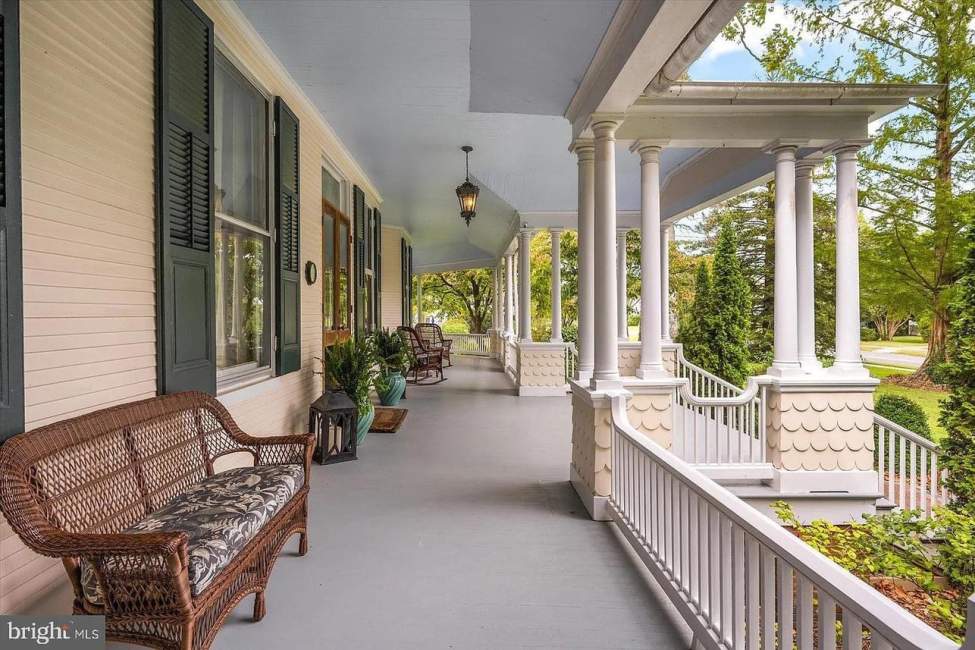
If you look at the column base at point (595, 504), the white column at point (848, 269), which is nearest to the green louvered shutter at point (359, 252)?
the column base at point (595, 504)

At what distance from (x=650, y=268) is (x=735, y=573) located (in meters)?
2.98

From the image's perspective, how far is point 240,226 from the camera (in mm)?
3506

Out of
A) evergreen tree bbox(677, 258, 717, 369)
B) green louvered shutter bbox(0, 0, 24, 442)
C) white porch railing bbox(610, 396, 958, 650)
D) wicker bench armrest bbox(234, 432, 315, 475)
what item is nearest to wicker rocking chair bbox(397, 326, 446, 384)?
evergreen tree bbox(677, 258, 717, 369)

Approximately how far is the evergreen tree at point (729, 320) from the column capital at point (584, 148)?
6649 mm

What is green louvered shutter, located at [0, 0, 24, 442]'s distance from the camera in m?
1.61

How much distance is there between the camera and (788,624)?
1387 mm

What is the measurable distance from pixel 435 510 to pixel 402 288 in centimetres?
844

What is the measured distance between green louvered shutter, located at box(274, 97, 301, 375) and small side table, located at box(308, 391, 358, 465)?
1.38ft

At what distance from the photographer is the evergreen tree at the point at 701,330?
31.1ft

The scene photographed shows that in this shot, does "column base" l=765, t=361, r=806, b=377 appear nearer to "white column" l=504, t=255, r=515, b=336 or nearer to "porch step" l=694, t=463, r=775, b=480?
"porch step" l=694, t=463, r=775, b=480

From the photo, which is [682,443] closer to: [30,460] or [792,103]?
[792,103]

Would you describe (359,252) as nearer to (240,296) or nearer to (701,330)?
(240,296)

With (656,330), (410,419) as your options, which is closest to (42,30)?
(656,330)

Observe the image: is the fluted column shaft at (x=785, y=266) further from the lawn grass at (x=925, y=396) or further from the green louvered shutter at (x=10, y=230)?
the green louvered shutter at (x=10, y=230)
